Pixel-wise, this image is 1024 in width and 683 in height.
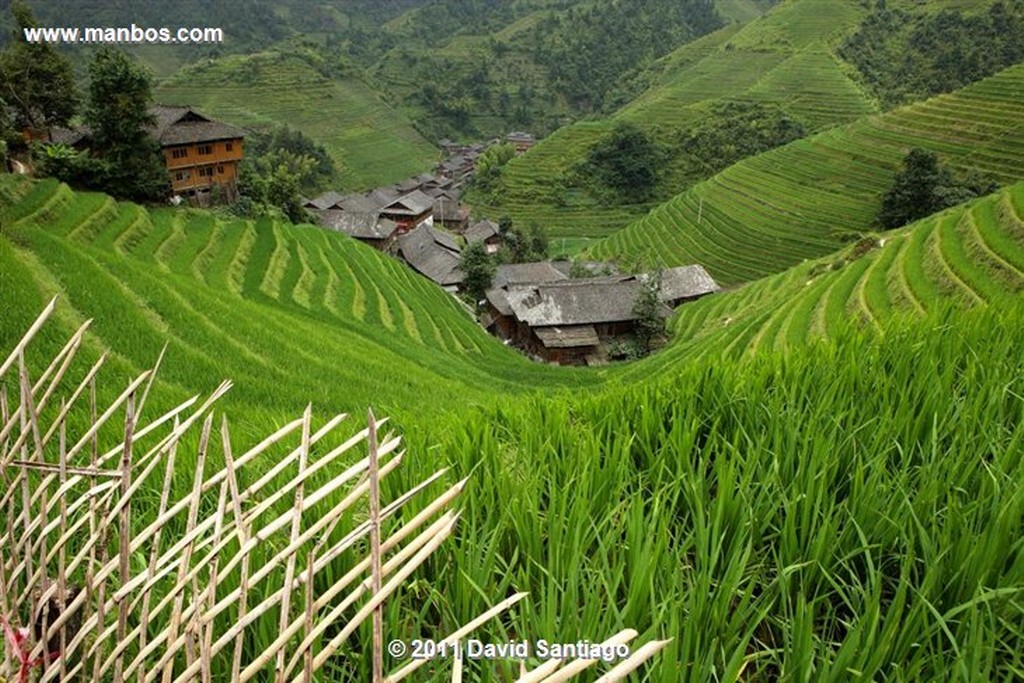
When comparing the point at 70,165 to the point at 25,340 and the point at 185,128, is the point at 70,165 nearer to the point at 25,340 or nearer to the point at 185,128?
the point at 185,128

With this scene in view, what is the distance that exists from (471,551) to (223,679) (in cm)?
60

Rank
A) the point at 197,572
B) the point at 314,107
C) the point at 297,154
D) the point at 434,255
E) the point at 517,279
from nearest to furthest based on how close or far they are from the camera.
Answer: the point at 197,572 < the point at 517,279 < the point at 434,255 < the point at 297,154 < the point at 314,107

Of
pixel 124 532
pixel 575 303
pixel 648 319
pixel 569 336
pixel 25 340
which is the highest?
pixel 25 340

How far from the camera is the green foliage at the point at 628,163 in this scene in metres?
A: 63.1

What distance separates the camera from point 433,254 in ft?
147

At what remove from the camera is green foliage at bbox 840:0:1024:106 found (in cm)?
6231

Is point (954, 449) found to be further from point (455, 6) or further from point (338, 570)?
point (455, 6)

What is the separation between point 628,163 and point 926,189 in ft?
103

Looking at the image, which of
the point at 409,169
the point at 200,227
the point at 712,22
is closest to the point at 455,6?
the point at 712,22

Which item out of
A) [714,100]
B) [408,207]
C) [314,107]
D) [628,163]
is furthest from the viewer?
[314,107]

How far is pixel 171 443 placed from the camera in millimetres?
1354

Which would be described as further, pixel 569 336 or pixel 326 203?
pixel 326 203

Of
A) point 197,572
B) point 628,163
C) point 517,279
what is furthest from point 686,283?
point 197,572

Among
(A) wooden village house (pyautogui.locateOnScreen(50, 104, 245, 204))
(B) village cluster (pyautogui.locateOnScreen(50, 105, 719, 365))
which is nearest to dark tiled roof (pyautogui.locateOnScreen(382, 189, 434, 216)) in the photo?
(B) village cluster (pyautogui.locateOnScreen(50, 105, 719, 365))
